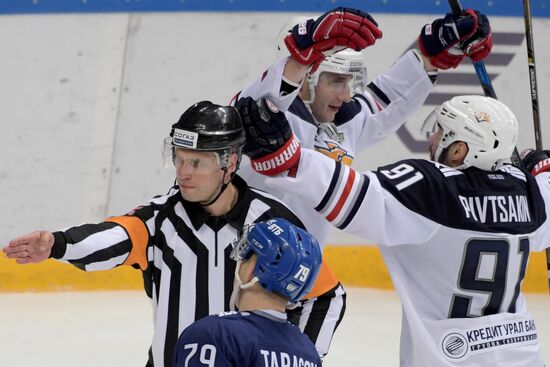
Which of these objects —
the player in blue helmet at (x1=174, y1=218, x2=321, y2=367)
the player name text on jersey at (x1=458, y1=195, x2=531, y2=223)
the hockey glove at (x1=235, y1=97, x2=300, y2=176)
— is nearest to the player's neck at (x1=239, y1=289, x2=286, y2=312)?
the player in blue helmet at (x1=174, y1=218, x2=321, y2=367)

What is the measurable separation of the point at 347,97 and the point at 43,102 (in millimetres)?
2110

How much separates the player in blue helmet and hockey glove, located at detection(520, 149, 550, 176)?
52.2 inches

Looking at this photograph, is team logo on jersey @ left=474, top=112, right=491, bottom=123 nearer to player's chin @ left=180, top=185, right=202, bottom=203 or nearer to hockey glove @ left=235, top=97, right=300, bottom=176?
hockey glove @ left=235, top=97, right=300, bottom=176

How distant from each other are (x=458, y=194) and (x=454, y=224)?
0.07m

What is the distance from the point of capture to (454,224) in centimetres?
275

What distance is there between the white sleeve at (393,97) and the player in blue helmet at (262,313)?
1.67 metres

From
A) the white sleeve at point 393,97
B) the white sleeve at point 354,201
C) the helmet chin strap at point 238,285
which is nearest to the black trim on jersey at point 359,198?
the white sleeve at point 354,201

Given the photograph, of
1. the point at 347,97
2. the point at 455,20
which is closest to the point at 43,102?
the point at 347,97

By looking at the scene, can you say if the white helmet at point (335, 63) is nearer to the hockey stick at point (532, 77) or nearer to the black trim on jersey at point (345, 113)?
the black trim on jersey at point (345, 113)

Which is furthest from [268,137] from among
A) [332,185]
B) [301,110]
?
[301,110]

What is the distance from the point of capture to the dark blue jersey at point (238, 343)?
1.99 metres

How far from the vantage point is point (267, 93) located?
2902 mm

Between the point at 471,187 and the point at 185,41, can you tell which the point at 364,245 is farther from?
the point at 471,187

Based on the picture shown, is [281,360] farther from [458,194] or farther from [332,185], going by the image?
[458,194]
